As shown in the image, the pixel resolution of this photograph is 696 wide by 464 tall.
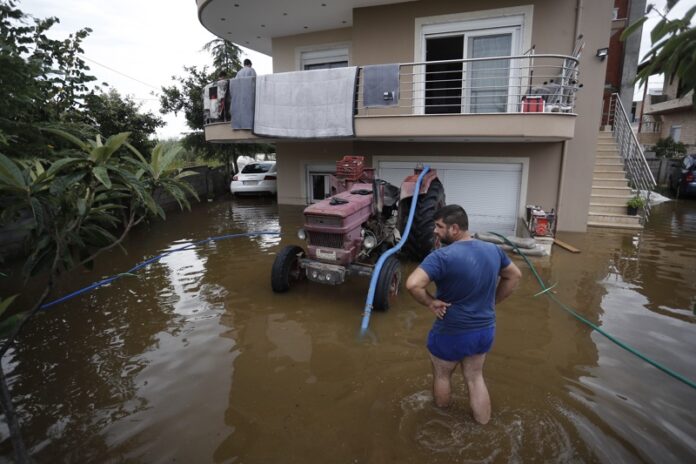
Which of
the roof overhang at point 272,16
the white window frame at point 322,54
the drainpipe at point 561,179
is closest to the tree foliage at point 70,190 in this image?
the roof overhang at point 272,16

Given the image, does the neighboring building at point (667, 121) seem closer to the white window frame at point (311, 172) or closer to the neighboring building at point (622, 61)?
the neighboring building at point (622, 61)

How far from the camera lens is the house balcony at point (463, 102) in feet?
23.6

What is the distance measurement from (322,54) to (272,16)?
74.2 inches

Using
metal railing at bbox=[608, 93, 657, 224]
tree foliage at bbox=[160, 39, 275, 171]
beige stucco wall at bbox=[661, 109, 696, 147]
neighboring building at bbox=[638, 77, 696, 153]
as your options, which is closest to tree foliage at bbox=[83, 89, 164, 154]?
tree foliage at bbox=[160, 39, 275, 171]

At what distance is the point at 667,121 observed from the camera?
24.1 meters

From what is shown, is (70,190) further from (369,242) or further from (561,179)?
(561,179)

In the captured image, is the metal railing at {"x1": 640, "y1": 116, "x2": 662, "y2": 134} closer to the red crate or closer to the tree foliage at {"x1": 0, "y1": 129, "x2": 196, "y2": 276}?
the red crate

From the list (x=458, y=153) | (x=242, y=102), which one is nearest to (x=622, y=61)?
(x=458, y=153)

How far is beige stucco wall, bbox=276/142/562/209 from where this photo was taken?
8.71m

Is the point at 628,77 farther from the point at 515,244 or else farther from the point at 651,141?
the point at 651,141

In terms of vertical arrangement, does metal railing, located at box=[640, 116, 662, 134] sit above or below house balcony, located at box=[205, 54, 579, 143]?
above

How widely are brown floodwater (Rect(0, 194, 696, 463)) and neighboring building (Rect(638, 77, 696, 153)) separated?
21.0m

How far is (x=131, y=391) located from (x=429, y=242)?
4.29m

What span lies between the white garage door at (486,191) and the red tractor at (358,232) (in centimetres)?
281
